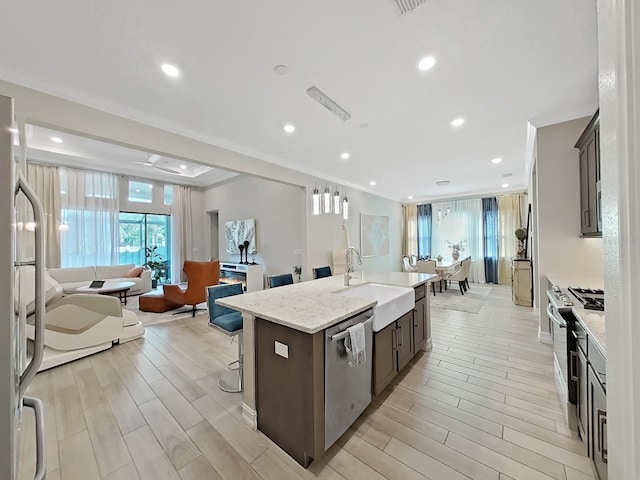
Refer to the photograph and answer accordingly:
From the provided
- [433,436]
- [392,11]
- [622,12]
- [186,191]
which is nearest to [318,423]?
[433,436]

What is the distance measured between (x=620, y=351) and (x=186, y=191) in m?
8.83

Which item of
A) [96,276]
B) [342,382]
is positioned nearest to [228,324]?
[342,382]

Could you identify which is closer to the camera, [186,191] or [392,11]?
[392,11]

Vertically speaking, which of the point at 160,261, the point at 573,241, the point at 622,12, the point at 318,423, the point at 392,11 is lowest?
the point at 318,423

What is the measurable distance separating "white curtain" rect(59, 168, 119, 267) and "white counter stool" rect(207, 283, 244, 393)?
209 inches

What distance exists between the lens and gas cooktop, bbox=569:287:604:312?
167 cm

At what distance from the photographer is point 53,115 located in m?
2.43

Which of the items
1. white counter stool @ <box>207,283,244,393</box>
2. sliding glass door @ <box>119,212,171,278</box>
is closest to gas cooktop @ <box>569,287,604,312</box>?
white counter stool @ <box>207,283,244,393</box>

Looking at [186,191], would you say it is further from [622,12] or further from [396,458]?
[622,12]

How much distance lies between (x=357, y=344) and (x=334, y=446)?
695mm

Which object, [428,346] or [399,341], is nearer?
[399,341]

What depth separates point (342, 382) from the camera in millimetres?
1724

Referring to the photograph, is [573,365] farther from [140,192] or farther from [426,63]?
[140,192]

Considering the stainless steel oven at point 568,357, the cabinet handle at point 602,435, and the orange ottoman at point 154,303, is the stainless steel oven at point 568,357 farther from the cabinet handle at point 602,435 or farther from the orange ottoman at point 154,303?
the orange ottoman at point 154,303
